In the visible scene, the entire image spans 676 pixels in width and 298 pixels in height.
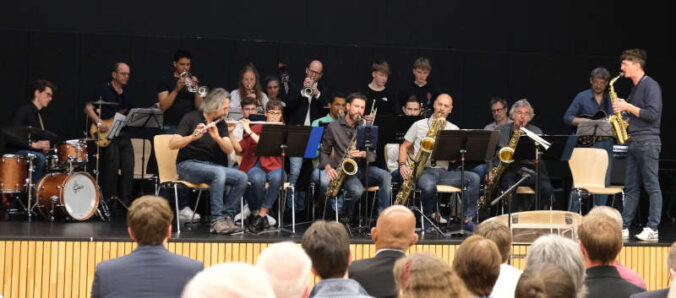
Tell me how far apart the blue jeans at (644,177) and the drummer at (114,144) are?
5344 millimetres

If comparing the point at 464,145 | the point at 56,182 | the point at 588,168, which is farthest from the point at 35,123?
the point at 588,168

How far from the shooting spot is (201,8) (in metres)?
10.8

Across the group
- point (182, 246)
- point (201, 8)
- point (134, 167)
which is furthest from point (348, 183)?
point (201, 8)

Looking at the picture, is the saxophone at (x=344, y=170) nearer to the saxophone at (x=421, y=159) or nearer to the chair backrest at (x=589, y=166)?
the saxophone at (x=421, y=159)

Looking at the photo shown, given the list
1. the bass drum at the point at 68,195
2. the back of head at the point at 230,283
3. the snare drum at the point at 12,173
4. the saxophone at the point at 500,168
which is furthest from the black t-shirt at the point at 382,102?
the back of head at the point at 230,283

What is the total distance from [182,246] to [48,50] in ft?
15.0

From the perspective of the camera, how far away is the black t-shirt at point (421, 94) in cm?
942

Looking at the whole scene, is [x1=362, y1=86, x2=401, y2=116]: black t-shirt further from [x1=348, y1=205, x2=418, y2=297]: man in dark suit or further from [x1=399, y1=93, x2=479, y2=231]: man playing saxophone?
[x1=348, y1=205, x2=418, y2=297]: man in dark suit

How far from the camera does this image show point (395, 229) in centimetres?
409

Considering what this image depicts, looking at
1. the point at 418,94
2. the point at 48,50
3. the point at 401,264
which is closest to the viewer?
the point at 401,264

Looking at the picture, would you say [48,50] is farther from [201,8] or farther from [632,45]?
[632,45]

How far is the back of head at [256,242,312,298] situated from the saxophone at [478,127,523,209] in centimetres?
570

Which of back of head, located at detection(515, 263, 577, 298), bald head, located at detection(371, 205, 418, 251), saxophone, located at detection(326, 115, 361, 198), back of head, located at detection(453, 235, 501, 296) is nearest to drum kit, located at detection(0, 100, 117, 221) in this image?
saxophone, located at detection(326, 115, 361, 198)

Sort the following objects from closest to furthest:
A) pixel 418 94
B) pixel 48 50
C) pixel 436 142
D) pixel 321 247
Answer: pixel 321 247
pixel 436 142
pixel 418 94
pixel 48 50
